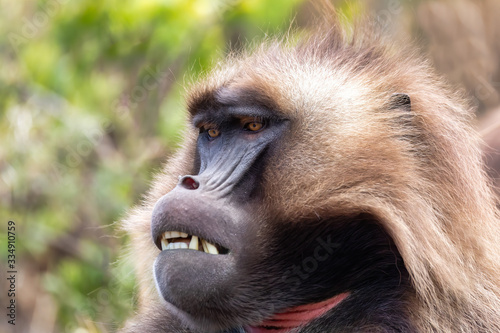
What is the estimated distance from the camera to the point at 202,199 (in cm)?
233

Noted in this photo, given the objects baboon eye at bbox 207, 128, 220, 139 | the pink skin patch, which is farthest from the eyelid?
the pink skin patch

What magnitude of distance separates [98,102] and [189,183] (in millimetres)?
4016

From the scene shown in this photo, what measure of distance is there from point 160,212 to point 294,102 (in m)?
0.66

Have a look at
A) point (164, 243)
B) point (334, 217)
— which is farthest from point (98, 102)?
point (334, 217)

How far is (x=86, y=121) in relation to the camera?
5336 millimetres

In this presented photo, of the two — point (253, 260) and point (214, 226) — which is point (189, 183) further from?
point (253, 260)

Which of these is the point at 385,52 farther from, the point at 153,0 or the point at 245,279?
the point at 153,0

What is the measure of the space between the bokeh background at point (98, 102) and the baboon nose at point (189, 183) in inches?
82.5

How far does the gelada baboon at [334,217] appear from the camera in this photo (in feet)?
7.48

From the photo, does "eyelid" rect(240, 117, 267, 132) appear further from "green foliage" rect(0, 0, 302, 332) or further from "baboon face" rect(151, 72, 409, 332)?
"green foliage" rect(0, 0, 302, 332)

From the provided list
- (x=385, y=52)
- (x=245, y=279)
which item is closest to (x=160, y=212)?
(x=245, y=279)

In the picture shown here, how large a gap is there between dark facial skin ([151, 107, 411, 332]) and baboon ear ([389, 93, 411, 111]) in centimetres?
47

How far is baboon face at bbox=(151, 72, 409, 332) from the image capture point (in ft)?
7.59

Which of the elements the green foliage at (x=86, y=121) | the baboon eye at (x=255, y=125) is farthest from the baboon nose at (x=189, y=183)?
the green foliage at (x=86, y=121)
